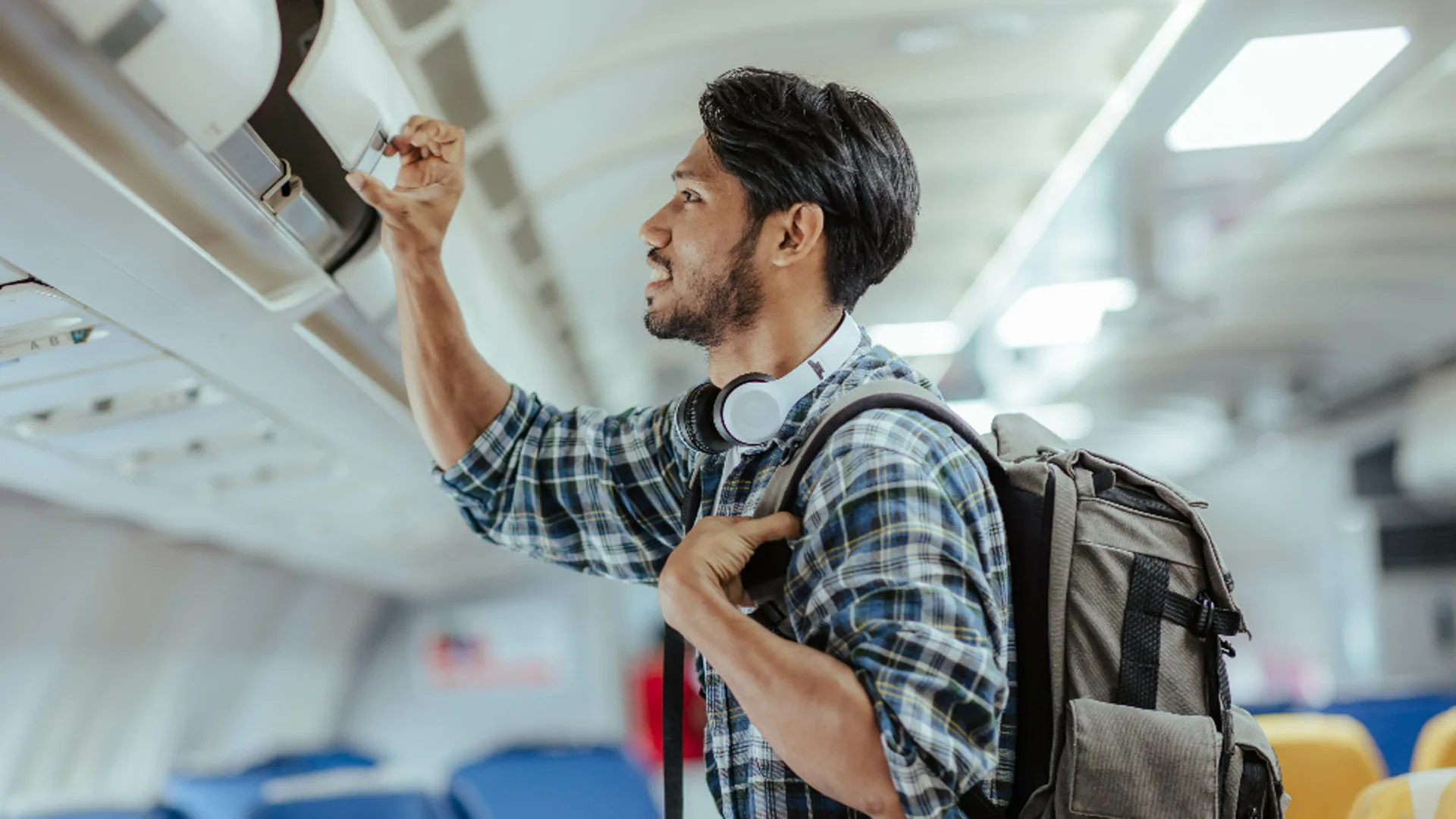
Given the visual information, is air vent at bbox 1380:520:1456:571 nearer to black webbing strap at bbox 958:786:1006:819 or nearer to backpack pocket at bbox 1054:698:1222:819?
backpack pocket at bbox 1054:698:1222:819

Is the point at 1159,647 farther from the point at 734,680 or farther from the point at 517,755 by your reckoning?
the point at 517,755

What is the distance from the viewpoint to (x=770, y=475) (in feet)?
5.95

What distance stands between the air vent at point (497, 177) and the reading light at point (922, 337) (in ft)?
10.2

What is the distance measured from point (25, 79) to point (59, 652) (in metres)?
4.77

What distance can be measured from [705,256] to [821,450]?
1.73 feet

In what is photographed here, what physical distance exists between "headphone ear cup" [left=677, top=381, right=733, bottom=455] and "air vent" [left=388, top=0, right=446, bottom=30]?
1.30m

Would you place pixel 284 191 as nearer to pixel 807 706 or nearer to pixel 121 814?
pixel 807 706

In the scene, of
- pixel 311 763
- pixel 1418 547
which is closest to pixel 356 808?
pixel 311 763

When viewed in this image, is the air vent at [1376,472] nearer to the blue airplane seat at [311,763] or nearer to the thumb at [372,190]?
the blue airplane seat at [311,763]

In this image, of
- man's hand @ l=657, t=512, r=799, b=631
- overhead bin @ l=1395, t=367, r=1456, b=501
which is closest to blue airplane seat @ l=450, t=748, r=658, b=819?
man's hand @ l=657, t=512, r=799, b=631

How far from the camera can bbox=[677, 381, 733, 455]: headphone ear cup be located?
6.33 ft

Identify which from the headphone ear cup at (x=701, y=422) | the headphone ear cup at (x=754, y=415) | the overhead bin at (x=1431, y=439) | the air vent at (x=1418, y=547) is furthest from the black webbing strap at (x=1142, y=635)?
the air vent at (x=1418, y=547)

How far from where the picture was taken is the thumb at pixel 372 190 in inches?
77.4

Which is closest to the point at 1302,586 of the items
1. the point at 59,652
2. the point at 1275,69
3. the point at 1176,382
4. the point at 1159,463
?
the point at 1159,463
